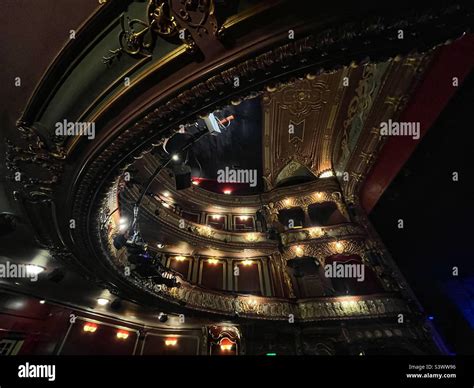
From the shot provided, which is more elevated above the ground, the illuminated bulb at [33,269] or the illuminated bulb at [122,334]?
the illuminated bulb at [33,269]

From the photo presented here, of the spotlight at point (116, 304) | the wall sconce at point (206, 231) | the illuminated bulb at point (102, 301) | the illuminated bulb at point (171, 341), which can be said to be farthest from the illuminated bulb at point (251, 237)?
the illuminated bulb at point (102, 301)

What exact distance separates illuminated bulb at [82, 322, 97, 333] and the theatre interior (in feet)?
0.12

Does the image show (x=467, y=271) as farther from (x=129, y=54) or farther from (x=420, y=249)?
(x=129, y=54)

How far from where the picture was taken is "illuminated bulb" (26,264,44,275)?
5368 millimetres

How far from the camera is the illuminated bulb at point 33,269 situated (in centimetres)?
537

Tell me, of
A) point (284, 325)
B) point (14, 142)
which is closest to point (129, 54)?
point (14, 142)

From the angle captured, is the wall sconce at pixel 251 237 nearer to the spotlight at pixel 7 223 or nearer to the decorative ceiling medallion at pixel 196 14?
the spotlight at pixel 7 223

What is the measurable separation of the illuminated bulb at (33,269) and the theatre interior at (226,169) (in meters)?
0.08

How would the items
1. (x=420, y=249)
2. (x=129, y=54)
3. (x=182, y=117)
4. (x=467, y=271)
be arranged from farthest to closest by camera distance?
(x=420, y=249) < (x=467, y=271) < (x=182, y=117) < (x=129, y=54)

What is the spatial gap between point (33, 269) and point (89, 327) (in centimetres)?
353

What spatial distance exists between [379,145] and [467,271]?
406 centimetres

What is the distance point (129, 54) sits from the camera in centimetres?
241

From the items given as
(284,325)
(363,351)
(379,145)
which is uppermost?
(379,145)

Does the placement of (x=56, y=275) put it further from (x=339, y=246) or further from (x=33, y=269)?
(x=339, y=246)
